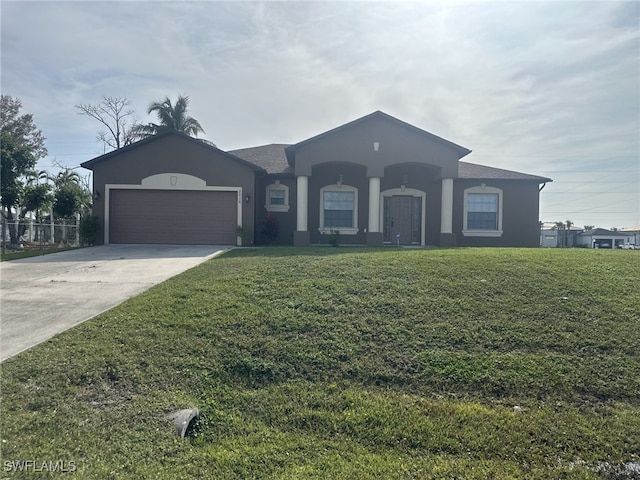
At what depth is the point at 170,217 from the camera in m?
16.1

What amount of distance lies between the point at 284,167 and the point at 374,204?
15.5 ft

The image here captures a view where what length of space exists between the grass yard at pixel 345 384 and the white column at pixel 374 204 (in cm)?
872

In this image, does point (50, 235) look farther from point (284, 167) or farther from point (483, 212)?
point (483, 212)

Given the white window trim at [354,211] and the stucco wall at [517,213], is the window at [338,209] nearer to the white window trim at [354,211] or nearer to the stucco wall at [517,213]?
the white window trim at [354,211]

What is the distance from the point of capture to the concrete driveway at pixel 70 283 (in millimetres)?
5926

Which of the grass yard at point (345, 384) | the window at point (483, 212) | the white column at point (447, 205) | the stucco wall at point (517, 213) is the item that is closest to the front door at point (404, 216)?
the white column at point (447, 205)

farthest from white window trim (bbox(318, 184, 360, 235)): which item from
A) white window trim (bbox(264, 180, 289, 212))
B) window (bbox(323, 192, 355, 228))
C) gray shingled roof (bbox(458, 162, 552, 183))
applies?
gray shingled roof (bbox(458, 162, 552, 183))

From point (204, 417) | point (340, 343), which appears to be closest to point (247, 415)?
point (204, 417)

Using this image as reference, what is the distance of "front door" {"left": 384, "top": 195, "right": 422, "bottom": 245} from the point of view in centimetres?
1781

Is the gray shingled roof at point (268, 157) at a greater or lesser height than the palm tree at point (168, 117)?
lesser

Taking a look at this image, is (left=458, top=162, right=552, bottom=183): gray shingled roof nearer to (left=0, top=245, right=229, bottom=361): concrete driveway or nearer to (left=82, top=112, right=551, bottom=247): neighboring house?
(left=82, top=112, right=551, bottom=247): neighboring house

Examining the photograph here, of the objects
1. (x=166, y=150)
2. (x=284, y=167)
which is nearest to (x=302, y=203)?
(x=284, y=167)

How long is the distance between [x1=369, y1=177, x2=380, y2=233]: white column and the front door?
191cm

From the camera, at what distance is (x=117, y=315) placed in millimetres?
6184
